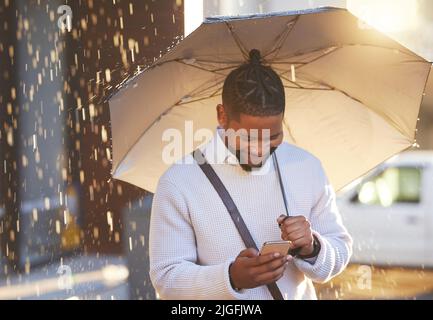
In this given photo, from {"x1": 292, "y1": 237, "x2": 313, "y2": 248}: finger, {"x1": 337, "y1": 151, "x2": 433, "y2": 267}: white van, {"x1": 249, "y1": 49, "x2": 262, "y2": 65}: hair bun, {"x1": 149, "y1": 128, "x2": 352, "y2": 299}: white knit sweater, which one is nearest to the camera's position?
{"x1": 292, "y1": 237, "x2": 313, "y2": 248}: finger

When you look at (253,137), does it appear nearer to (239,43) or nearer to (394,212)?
(239,43)

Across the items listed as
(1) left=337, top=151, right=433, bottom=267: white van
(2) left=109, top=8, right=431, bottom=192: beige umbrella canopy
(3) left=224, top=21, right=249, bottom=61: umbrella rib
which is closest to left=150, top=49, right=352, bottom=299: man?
(3) left=224, top=21, right=249, bottom=61: umbrella rib

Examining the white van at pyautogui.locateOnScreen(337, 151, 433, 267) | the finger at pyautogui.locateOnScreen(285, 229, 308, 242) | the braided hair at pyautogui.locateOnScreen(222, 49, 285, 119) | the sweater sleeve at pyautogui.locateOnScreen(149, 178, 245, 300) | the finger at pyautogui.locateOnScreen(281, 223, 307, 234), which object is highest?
the braided hair at pyautogui.locateOnScreen(222, 49, 285, 119)

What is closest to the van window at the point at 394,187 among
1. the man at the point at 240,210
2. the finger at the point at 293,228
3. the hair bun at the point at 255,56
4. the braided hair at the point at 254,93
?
the hair bun at the point at 255,56

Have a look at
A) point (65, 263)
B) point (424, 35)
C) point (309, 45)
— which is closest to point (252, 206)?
point (309, 45)

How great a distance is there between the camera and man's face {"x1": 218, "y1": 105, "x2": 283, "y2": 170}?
277 cm

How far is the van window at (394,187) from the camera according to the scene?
10.6 m

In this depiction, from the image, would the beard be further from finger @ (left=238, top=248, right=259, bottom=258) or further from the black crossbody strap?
finger @ (left=238, top=248, right=259, bottom=258)

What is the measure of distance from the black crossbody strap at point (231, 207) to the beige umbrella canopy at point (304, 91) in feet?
2.01

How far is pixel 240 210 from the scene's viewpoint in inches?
112

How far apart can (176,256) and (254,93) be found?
2.09 ft

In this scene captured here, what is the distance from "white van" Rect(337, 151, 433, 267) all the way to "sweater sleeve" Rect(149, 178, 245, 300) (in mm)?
8094

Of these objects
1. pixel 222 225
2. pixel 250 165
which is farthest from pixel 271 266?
pixel 250 165
